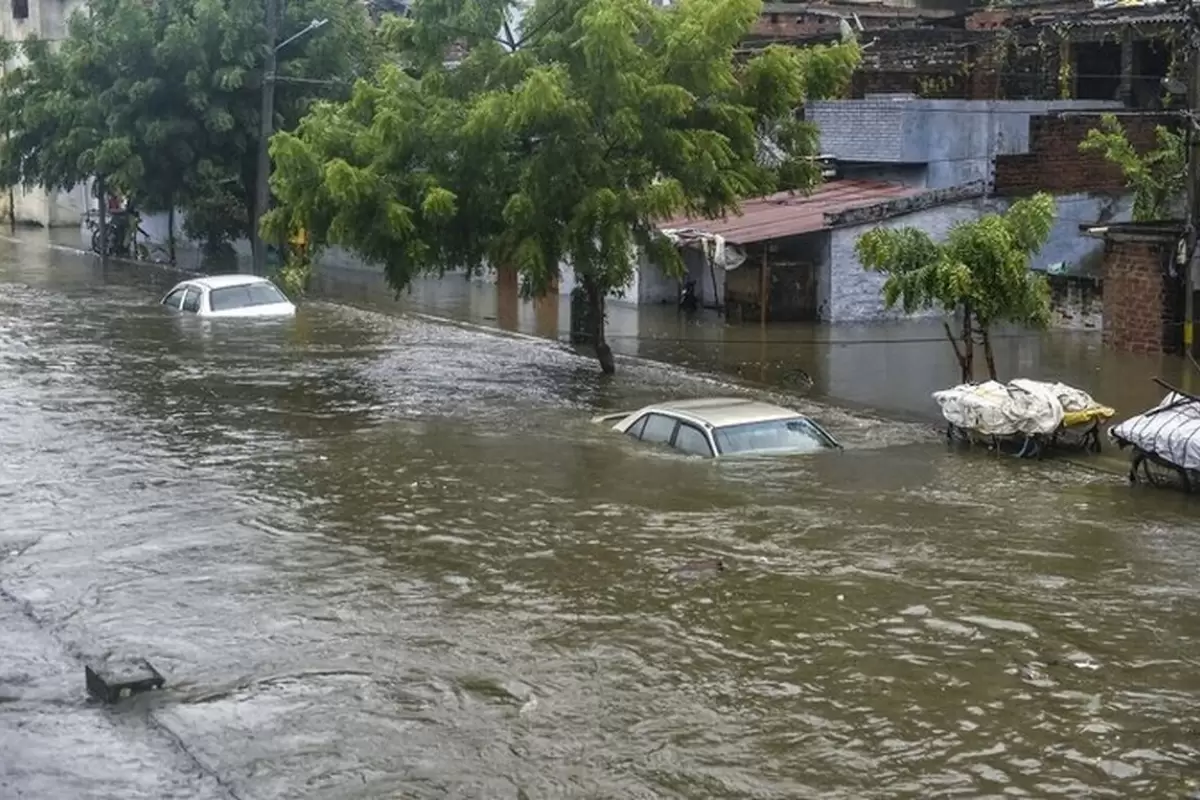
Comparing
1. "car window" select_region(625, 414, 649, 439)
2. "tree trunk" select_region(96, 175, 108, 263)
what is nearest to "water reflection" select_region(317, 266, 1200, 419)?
"car window" select_region(625, 414, 649, 439)

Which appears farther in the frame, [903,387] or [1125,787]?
[903,387]

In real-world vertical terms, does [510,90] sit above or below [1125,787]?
above

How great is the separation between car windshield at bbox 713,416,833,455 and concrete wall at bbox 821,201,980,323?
43.0 feet

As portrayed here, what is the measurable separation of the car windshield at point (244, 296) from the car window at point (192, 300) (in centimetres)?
55

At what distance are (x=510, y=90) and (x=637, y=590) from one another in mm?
12138

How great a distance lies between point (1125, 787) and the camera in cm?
985

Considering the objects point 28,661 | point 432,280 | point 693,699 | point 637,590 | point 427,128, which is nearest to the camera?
point 693,699

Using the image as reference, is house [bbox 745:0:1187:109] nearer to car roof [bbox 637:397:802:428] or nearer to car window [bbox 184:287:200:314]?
car window [bbox 184:287:200:314]

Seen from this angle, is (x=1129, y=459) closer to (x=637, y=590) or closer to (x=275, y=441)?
(x=637, y=590)

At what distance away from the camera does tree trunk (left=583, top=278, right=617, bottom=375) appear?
25.2 meters

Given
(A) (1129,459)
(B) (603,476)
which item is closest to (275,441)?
(B) (603,476)

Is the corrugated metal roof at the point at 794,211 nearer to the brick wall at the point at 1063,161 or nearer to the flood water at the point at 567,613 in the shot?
the brick wall at the point at 1063,161

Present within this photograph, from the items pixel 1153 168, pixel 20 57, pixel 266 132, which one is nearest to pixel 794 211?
pixel 1153 168

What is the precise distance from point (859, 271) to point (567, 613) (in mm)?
19608
